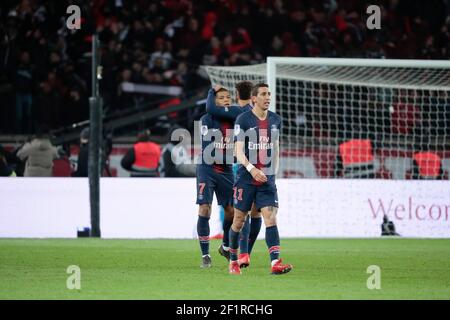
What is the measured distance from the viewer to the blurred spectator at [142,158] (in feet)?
62.1

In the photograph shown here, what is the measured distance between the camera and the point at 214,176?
12.5 meters

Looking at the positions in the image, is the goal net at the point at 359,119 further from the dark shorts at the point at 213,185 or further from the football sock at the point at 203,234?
the football sock at the point at 203,234

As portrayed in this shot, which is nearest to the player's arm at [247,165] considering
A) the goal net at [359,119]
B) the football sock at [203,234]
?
the football sock at [203,234]

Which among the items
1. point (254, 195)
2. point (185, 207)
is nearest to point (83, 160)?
point (185, 207)

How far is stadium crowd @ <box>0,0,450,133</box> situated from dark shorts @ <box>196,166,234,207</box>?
9148 millimetres

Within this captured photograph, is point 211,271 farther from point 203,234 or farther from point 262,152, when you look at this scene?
point 262,152

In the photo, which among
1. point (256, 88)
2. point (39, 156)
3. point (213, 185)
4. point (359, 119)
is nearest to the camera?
point (256, 88)

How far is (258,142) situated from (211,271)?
5.14 feet

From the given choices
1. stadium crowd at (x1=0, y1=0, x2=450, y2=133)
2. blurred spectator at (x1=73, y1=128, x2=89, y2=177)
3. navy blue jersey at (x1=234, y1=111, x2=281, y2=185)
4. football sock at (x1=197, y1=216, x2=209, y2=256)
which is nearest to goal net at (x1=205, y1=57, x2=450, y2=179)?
stadium crowd at (x1=0, y1=0, x2=450, y2=133)

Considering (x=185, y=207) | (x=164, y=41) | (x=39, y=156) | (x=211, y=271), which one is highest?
(x=164, y=41)

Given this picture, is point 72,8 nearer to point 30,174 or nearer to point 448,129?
point 30,174

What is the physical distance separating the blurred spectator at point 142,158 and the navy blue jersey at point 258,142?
7.66 m

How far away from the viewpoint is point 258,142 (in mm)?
11359
